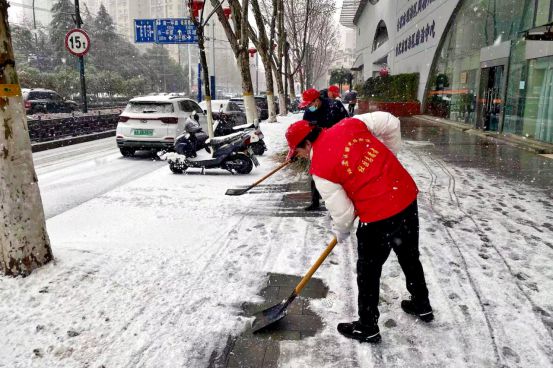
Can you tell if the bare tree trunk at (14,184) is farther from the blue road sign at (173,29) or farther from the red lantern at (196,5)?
the blue road sign at (173,29)

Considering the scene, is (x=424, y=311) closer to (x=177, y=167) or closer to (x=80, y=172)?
(x=177, y=167)

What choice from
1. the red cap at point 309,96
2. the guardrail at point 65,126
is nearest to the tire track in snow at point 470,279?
the red cap at point 309,96

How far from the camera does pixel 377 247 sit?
2.89 m

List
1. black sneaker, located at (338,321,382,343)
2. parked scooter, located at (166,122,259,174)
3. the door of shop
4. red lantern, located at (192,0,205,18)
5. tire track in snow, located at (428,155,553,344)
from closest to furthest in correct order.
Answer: black sneaker, located at (338,321,382,343), tire track in snow, located at (428,155,553,344), parked scooter, located at (166,122,259,174), red lantern, located at (192,0,205,18), the door of shop

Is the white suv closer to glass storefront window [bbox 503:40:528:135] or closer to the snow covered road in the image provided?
the snow covered road

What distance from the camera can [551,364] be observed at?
8.93 feet

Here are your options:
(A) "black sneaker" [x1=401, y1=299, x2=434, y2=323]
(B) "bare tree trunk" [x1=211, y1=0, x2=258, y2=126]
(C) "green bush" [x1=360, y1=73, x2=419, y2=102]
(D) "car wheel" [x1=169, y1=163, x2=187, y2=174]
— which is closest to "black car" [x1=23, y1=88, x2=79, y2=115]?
(B) "bare tree trunk" [x1=211, y1=0, x2=258, y2=126]

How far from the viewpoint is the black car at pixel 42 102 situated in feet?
67.5

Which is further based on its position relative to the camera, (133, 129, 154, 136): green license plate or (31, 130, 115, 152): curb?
(31, 130, 115, 152): curb

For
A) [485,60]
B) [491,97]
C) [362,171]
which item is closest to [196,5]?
[485,60]

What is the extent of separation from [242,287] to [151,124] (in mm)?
7747

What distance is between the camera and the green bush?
82.4 ft

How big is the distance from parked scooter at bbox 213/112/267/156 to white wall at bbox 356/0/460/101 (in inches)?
446

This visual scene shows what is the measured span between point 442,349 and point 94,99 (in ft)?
146
